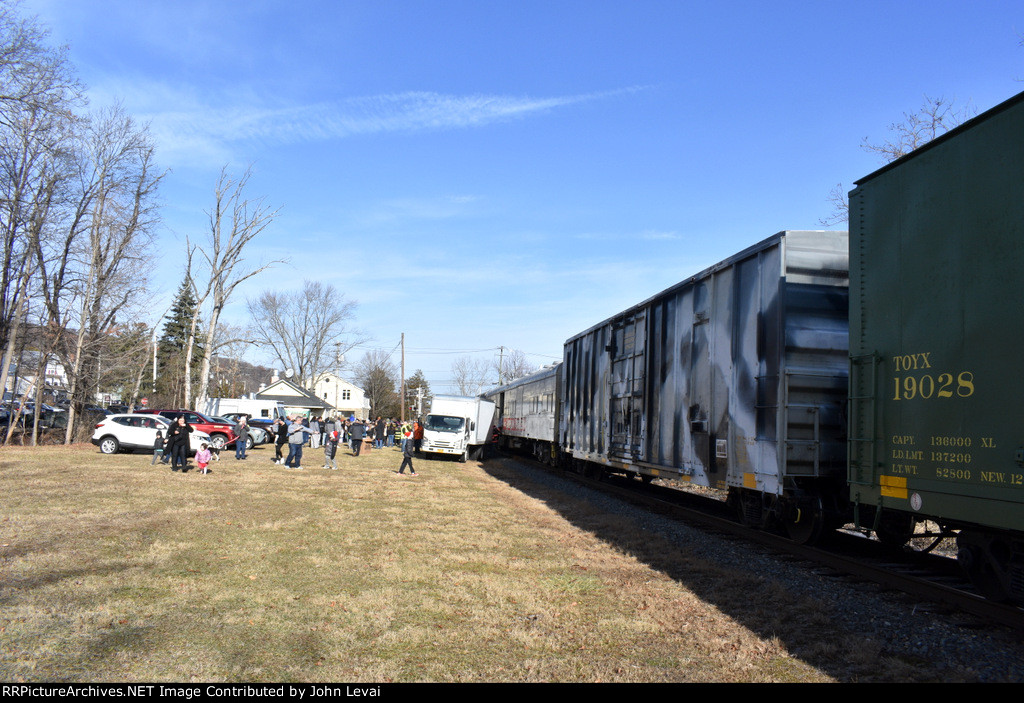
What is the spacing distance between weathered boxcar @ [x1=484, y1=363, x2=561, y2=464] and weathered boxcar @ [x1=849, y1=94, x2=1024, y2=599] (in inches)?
612

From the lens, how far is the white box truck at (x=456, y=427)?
92.4 feet

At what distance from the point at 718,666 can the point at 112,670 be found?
168 inches

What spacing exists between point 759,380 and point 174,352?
7206cm

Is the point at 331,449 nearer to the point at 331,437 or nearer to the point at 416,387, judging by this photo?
the point at 331,437

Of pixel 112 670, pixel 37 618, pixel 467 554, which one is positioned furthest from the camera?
pixel 467 554

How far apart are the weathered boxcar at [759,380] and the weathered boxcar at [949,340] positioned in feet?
3.95

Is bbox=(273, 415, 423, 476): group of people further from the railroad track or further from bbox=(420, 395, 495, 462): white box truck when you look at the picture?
the railroad track

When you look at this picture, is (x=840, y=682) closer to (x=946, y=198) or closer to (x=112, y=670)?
(x=946, y=198)

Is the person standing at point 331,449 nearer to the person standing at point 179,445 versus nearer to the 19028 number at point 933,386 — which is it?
the person standing at point 179,445

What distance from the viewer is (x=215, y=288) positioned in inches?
1422

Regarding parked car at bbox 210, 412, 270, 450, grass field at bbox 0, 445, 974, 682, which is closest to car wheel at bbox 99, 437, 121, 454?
parked car at bbox 210, 412, 270, 450

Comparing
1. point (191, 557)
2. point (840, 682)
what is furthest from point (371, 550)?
point (840, 682)

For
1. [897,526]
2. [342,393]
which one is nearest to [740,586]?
[897,526]

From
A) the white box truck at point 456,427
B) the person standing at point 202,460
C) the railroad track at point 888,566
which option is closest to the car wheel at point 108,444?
the person standing at point 202,460
